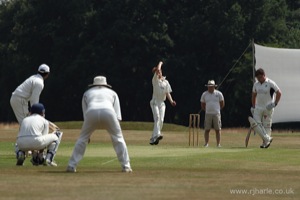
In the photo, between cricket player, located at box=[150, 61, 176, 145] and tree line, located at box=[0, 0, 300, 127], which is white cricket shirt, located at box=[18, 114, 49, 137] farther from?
tree line, located at box=[0, 0, 300, 127]

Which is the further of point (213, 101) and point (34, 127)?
point (213, 101)

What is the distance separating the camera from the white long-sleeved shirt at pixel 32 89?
2273 cm

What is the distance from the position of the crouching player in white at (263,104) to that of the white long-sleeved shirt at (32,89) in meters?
7.74

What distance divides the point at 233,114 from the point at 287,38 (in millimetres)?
7897

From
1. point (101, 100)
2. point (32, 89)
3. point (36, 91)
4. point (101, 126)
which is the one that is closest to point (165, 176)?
point (101, 126)

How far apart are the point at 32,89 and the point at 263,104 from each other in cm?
841

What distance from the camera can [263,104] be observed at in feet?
96.6

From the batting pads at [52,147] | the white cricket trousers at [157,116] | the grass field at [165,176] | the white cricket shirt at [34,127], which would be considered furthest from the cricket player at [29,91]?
the white cricket trousers at [157,116]

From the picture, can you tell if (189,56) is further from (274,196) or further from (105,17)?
(274,196)

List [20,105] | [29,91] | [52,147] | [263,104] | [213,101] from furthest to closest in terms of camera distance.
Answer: [213,101], [263,104], [20,105], [29,91], [52,147]

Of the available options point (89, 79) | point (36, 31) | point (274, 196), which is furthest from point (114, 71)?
point (274, 196)

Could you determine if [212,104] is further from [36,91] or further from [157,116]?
[36,91]

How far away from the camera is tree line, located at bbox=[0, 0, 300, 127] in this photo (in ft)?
236

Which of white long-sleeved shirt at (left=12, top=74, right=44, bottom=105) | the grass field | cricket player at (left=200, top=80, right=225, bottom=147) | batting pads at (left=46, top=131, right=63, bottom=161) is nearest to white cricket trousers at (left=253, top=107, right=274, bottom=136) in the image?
cricket player at (left=200, top=80, right=225, bottom=147)
